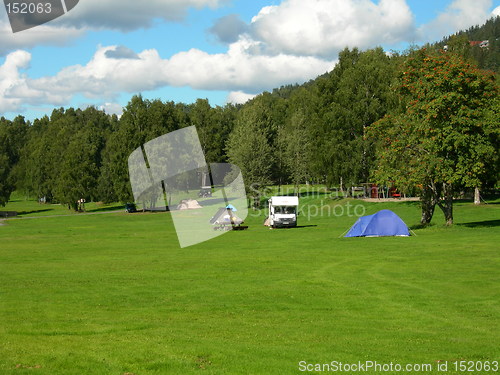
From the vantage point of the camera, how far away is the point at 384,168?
47188 millimetres

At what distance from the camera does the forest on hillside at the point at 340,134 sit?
43.8 meters

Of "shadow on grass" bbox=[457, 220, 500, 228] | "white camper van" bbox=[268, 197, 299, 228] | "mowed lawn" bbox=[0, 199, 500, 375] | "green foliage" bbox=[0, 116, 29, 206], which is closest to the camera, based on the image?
"mowed lawn" bbox=[0, 199, 500, 375]

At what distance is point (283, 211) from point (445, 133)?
63.4 ft

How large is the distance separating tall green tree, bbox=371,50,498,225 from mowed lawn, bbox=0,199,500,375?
831 centimetres

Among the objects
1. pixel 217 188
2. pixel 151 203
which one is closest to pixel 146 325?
pixel 151 203

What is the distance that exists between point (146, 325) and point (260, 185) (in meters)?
67.6

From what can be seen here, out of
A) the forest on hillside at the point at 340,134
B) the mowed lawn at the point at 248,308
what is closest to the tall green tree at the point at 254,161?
the forest on hillside at the point at 340,134

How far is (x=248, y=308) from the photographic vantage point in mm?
18344

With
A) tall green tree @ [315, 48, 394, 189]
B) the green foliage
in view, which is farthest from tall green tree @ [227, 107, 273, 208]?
the green foliage

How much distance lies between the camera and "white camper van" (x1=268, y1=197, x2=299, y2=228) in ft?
187

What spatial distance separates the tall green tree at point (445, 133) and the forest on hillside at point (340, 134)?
0.28ft

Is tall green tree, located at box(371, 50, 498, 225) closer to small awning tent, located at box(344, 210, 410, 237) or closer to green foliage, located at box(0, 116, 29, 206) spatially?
small awning tent, located at box(344, 210, 410, 237)

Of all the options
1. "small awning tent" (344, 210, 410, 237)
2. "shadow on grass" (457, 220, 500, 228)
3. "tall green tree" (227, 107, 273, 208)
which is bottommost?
"shadow on grass" (457, 220, 500, 228)

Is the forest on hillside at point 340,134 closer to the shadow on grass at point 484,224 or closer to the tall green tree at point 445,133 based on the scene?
the tall green tree at point 445,133
